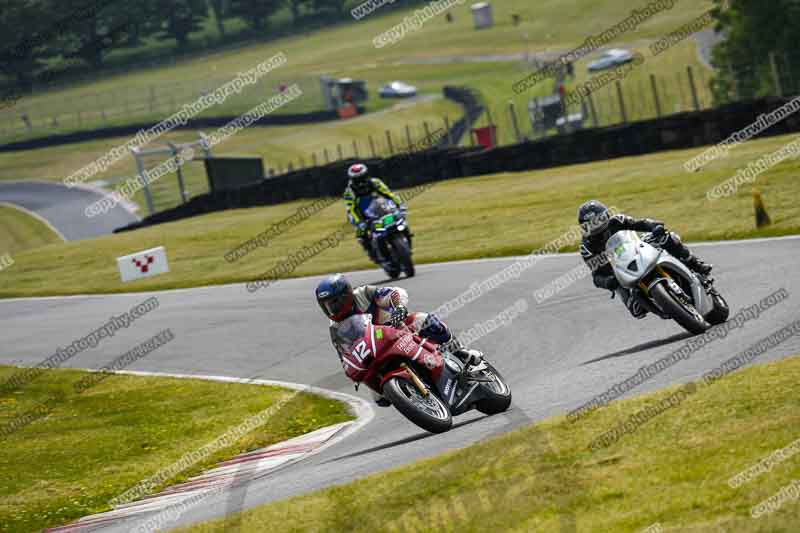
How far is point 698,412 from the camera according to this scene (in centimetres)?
863

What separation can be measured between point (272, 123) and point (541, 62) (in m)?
19.1

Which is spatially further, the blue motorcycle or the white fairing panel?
the blue motorcycle

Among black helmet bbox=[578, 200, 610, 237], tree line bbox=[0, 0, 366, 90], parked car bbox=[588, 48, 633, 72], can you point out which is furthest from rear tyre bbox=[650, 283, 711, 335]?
tree line bbox=[0, 0, 366, 90]

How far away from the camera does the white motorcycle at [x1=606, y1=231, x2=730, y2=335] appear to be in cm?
1206

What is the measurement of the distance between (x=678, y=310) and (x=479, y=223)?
1647 centimetres

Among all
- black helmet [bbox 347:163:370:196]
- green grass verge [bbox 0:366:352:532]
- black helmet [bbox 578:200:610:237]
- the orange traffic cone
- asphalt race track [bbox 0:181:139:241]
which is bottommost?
asphalt race track [bbox 0:181:139:241]

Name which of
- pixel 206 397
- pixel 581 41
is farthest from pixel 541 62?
pixel 206 397

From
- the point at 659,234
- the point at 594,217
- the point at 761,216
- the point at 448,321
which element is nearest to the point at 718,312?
the point at 659,234

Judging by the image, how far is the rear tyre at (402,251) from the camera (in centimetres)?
2159

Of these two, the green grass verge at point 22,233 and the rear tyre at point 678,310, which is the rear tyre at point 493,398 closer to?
the rear tyre at point 678,310

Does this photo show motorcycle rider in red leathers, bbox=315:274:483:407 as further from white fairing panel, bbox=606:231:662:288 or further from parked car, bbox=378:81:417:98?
parked car, bbox=378:81:417:98

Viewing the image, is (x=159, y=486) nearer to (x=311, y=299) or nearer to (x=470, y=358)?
(x=470, y=358)

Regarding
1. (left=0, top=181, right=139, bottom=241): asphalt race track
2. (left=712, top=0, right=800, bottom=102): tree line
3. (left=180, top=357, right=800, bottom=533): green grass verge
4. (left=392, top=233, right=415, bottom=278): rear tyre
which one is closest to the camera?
(left=180, top=357, right=800, bottom=533): green grass verge

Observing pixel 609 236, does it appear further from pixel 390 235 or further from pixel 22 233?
pixel 22 233
